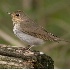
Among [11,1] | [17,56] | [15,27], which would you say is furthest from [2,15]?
[17,56]

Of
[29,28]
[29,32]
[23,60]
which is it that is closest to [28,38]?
[29,32]

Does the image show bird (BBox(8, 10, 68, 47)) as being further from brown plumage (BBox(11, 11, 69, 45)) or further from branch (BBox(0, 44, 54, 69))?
branch (BBox(0, 44, 54, 69))

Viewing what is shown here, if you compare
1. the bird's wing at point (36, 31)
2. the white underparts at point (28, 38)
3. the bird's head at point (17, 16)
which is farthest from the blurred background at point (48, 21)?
the white underparts at point (28, 38)

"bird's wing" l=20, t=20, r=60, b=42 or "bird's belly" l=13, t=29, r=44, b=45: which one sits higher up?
"bird's wing" l=20, t=20, r=60, b=42

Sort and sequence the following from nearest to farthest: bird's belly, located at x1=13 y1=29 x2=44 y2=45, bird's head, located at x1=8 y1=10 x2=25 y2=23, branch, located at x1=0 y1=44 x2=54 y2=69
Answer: branch, located at x1=0 y1=44 x2=54 y2=69 < bird's belly, located at x1=13 y1=29 x2=44 y2=45 < bird's head, located at x1=8 y1=10 x2=25 y2=23

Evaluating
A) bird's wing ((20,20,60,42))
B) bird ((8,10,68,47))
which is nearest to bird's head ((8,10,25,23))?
bird ((8,10,68,47))

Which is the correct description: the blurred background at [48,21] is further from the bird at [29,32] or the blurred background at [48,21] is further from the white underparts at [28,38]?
the white underparts at [28,38]

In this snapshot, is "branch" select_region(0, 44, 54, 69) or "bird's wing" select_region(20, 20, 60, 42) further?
"bird's wing" select_region(20, 20, 60, 42)

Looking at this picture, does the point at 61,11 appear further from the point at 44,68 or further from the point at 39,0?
the point at 44,68
